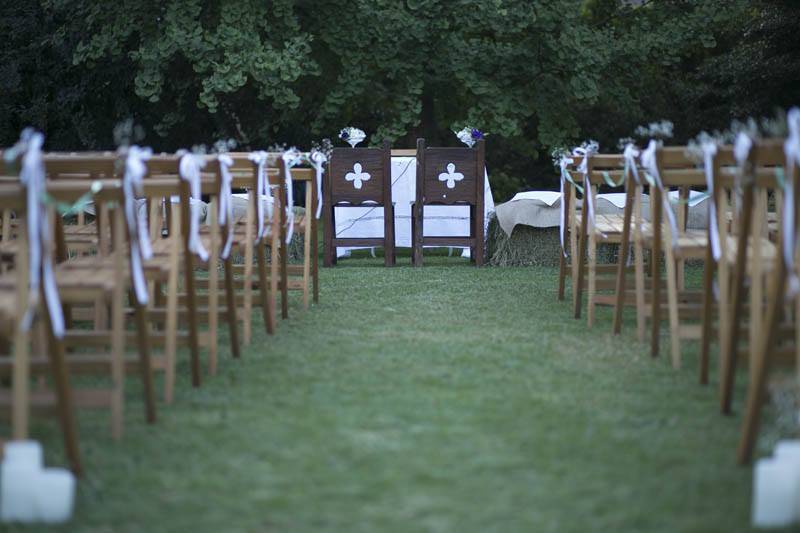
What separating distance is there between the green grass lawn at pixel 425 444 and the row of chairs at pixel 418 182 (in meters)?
4.23

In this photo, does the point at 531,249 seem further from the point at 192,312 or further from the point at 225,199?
the point at 192,312

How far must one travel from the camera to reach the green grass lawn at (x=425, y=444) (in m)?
3.42

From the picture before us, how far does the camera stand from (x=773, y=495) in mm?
3279

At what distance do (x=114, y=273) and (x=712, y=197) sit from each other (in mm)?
2277

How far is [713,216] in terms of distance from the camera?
15.3ft

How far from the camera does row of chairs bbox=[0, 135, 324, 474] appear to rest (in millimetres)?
3689

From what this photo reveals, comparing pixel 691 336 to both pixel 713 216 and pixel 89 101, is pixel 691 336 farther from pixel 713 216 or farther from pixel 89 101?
pixel 89 101

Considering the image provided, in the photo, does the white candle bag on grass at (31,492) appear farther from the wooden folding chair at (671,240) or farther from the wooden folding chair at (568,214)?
the wooden folding chair at (568,214)

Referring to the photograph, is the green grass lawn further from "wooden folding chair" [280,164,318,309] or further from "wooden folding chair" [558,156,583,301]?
"wooden folding chair" [558,156,583,301]

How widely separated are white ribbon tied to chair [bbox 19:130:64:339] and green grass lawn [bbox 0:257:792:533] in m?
0.54

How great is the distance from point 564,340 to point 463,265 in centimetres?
451

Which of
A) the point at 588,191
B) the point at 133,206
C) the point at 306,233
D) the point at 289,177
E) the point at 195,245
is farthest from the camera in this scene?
the point at 306,233

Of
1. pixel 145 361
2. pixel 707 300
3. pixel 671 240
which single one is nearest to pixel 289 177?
pixel 671 240

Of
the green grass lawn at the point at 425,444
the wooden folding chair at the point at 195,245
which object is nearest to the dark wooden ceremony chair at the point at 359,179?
the green grass lawn at the point at 425,444
